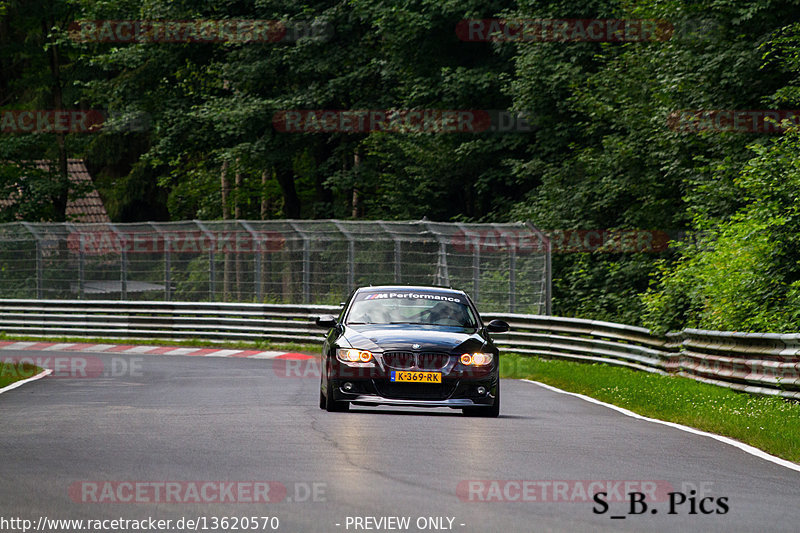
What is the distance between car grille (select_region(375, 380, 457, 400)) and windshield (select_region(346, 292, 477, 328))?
1.34m

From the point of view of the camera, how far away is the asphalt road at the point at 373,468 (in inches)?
318

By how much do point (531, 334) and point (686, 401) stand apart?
399 inches

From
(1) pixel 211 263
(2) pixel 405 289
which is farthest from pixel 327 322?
(1) pixel 211 263

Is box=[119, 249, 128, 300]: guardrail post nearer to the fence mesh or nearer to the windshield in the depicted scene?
the fence mesh

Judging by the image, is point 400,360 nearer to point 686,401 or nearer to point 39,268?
point 686,401

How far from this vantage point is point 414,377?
Result: 1406cm

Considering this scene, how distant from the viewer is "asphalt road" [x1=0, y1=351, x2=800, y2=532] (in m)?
8.09

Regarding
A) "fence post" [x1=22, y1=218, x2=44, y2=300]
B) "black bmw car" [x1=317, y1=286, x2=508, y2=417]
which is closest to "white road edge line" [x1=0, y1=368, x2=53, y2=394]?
"black bmw car" [x1=317, y1=286, x2=508, y2=417]

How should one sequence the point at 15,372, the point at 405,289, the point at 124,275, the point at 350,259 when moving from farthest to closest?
the point at 124,275 → the point at 350,259 → the point at 15,372 → the point at 405,289

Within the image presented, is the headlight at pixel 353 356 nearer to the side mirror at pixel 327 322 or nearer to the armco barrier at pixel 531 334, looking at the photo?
the side mirror at pixel 327 322

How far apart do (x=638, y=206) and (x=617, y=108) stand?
7.77ft

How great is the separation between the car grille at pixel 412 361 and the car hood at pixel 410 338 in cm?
6

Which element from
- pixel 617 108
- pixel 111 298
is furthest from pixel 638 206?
pixel 111 298

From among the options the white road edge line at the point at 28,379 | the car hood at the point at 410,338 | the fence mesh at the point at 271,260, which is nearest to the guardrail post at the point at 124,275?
the fence mesh at the point at 271,260
